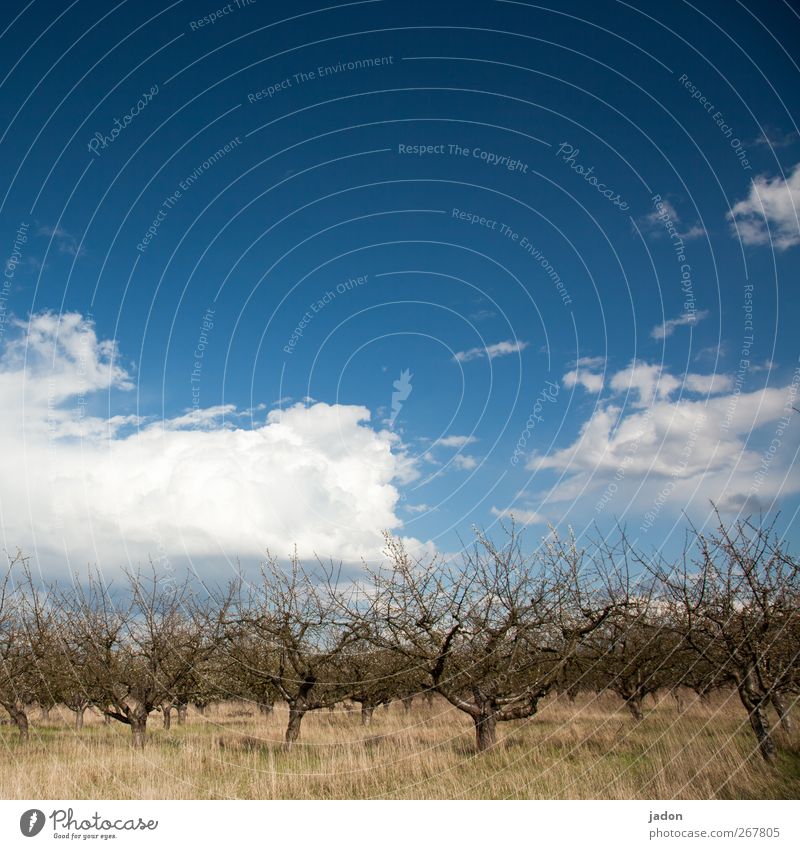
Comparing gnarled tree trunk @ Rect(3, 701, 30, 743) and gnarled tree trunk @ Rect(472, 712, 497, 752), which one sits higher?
gnarled tree trunk @ Rect(3, 701, 30, 743)

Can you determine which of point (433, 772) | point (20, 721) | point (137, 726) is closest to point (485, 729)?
point (433, 772)

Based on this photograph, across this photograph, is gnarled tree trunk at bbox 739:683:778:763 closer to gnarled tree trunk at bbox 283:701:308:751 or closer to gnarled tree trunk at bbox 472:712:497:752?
gnarled tree trunk at bbox 472:712:497:752

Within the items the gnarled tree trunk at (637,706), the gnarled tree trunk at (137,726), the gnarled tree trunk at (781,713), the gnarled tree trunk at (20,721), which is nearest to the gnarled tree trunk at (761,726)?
the gnarled tree trunk at (781,713)

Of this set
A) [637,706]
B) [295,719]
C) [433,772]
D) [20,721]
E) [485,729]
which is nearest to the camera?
[433,772]

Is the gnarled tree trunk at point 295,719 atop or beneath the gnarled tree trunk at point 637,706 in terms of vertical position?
atop

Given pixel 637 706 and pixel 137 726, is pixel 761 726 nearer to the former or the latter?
pixel 637 706

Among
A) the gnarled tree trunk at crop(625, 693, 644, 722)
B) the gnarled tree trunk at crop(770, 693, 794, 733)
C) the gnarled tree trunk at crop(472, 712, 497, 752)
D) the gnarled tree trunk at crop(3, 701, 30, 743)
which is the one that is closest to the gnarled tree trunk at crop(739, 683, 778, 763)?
the gnarled tree trunk at crop(770, 693, 794, 733)

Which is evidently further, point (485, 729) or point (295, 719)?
point (295, 719)

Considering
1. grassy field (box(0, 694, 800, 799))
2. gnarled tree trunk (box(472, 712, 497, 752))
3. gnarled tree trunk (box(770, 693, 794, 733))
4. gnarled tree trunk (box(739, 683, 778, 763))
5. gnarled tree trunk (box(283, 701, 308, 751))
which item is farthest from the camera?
gnarled tree trunk (box(283, 701, 308, 751))

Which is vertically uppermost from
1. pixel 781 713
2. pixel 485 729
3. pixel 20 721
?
pixel 20 721

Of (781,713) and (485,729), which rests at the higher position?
(485,729)

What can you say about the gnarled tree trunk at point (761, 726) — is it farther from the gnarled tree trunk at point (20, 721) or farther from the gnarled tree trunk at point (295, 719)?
the gnarled tree trunk at point (20, 721)
